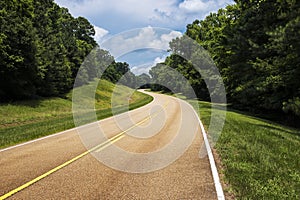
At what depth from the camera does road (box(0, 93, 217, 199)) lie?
5.24 m

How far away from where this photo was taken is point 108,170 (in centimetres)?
677

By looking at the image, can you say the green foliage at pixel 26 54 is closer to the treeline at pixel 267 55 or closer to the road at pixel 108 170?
the road at pixel 108 170

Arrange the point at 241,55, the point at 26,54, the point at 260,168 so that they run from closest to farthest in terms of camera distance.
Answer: the point at 260,168, the point at 26,54, the point at 241,55

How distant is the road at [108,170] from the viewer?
5.24 m

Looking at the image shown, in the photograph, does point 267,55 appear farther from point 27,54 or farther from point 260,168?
point 27,54

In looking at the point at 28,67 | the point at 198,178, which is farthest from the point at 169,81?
the point at 198,178

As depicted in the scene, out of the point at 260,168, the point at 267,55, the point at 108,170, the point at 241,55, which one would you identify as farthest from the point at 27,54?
the point at 260,168

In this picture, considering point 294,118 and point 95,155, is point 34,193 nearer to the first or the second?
point 95,155

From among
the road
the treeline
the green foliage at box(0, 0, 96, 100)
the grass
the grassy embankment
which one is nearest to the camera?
the grass

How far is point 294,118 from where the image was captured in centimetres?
2294

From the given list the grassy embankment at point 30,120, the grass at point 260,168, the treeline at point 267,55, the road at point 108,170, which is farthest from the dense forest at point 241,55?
the road at point 108,170

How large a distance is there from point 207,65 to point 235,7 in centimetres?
1456

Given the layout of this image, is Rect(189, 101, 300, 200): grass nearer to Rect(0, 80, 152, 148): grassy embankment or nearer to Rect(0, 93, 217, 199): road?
Rect(0, 93, 217, 199): road

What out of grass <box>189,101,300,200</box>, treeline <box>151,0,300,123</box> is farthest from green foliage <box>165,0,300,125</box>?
grass <box>189,101,300,200</box>
